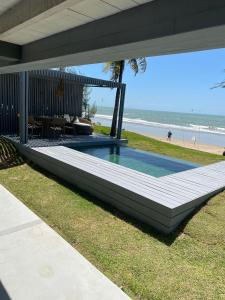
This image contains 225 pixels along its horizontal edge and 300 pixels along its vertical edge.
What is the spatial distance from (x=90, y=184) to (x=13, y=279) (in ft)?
9.41

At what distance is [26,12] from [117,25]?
2.89 ft

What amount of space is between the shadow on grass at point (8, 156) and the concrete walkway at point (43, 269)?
3506 millimetres

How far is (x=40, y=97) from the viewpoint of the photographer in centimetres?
1153

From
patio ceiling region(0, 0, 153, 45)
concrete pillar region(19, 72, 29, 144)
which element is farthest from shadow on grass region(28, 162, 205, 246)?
concrete pillar region(19, 72, 29, 144)

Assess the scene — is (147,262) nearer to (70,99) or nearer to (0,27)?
(0,27)

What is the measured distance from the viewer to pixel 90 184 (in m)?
5.51

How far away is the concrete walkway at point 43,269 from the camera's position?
8.70 ft

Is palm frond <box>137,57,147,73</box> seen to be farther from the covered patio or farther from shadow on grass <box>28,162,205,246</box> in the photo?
shadow on grass <box>28,162,205,246</box>

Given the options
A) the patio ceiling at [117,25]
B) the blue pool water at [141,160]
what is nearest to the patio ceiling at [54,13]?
the patio ceiling at [117,25]

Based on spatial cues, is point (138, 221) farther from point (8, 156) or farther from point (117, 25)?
point (8, 156)

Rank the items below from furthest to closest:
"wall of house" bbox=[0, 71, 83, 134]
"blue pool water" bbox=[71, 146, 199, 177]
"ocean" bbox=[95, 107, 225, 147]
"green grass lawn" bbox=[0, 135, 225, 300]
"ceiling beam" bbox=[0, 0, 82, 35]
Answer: "ocean" bbox=[95, 107, 225, 147] → "wall of house" bbox=[0, 71, 83, 134] → "blue pool water" bbox=[71, 146, 199, 177] → "green grass lawn" bbox=[0, 135, 225, 300] → "ceiling beam" bbox=[0, 0, 82, 35]

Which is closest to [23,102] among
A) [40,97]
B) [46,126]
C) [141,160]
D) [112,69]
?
[46,126]

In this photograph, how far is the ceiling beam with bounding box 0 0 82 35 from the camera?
2102 millimetres

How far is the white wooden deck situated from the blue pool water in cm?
131
